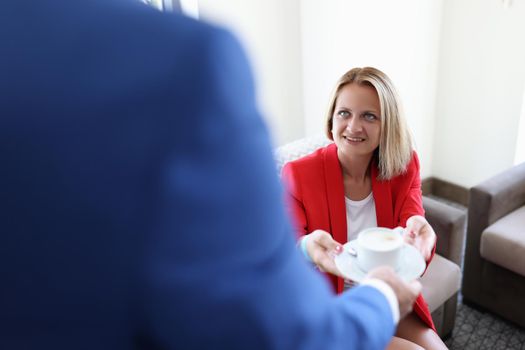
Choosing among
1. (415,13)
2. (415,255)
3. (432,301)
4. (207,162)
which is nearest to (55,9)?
(207,162)

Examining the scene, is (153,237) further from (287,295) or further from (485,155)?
(485,155)

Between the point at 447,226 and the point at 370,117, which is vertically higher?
the point at 370,117

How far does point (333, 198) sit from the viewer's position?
4.79ft

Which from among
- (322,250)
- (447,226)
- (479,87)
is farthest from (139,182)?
(479,87)

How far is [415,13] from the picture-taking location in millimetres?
2715

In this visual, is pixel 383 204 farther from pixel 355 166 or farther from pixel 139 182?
pixel 139 182

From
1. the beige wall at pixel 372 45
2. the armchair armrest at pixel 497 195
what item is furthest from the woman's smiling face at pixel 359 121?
the beige wall at pixel 372 45

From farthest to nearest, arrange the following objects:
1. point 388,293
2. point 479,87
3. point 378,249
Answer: point 479,87, point 378,249, point 388,293

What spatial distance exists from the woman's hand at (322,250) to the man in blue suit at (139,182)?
1.95 feet

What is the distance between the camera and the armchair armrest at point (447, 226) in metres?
1.78

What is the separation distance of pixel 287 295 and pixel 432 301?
4.80ft

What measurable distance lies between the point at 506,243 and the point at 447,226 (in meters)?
0.33

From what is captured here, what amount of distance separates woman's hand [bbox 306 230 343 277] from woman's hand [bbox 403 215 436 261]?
9.5 inches

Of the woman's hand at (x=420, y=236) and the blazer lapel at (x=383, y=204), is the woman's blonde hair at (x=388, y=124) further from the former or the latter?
the woman's hand at (x=420, y=236)
